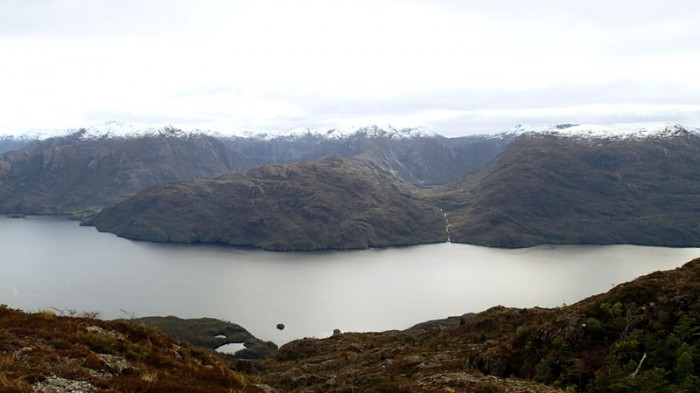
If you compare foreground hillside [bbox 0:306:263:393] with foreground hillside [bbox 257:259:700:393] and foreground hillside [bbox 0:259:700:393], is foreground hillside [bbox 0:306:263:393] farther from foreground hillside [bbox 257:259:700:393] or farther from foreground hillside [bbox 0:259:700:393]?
foreground hillside [bbox 257:259:700:393]

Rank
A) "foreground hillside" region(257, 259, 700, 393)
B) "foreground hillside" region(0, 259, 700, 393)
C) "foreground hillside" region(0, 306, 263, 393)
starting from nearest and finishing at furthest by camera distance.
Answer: "foreground hillside" region(0, 306, 263, 393) < "foreground hillside" region(0, 259, 700, 393) < "foreground hillside" region(257, 259, 700, 393)

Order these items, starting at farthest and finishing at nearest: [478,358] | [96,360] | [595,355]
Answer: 1. [478,358]
2. [595,355]
3. [96,360]

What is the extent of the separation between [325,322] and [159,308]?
72.7 metres

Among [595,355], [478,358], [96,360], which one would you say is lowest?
[478,358]

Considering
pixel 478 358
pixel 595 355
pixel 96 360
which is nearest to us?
pixel 96 360

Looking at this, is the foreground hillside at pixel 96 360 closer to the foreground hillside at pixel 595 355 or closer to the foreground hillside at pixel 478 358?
the foreground hillside at pixel 478 358

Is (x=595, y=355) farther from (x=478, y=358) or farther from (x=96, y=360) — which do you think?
(x=96, y=360)

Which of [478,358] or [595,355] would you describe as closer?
[595,355]

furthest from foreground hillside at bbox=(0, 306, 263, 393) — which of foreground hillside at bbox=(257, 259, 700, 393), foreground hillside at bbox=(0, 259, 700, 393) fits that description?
foreground hillside at bbox=(257, 259, 700, 393)

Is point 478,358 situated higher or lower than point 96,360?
lower

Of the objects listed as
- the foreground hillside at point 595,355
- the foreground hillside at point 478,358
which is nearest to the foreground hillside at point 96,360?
the foreground hillside at point 478,358

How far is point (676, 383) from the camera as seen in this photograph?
2372cm

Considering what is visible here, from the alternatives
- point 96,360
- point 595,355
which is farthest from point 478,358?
point 96,360

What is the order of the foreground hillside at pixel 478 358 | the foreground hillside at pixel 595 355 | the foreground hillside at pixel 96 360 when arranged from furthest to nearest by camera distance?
1. the foreground hillside at pixel 595 355
2. the foreground hillside at pixel 478 358
3. the foreground hillside at pixel 96 360
